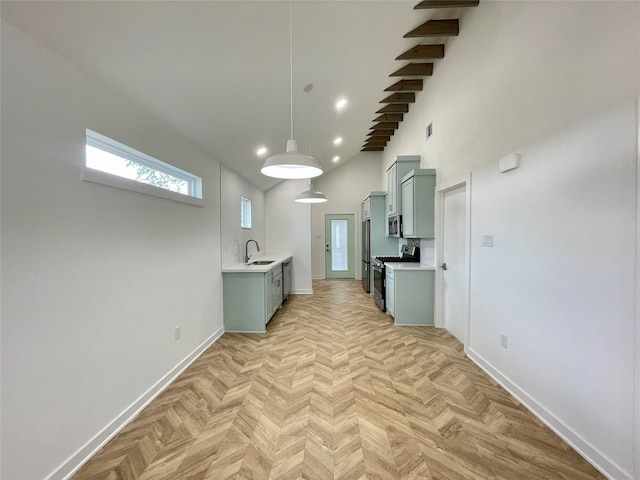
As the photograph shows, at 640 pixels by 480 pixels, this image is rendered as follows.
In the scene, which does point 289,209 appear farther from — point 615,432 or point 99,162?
point 615,432

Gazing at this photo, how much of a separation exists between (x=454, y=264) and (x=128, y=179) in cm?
368

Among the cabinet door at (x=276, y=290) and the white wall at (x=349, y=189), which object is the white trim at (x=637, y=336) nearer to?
the cabinet door at (x=276, y=290)

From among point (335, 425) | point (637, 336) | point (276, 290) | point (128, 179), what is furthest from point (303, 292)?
point (637, 336)

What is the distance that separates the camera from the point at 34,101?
4.46 ft

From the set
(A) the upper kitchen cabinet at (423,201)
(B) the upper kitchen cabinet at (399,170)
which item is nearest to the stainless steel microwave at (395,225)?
(B) the upper kitchen cabinet at (399,170)

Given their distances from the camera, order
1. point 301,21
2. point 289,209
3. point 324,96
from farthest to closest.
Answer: point 289,209 → point 324,96 → point 301,21

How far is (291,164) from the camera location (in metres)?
1.67

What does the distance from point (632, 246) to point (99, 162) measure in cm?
329

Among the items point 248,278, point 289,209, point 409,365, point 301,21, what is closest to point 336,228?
point 289,209

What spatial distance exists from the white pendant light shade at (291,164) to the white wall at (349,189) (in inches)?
235

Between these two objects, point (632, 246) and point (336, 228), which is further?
point (336, 228)

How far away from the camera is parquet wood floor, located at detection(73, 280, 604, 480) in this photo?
1536mm

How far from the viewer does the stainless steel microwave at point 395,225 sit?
15.6 feet

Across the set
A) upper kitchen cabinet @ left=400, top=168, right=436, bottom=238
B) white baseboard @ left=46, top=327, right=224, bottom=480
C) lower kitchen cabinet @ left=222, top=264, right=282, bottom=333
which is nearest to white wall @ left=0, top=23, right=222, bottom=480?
white baseboard @ left=46, top=327, right=224, bottom=480
